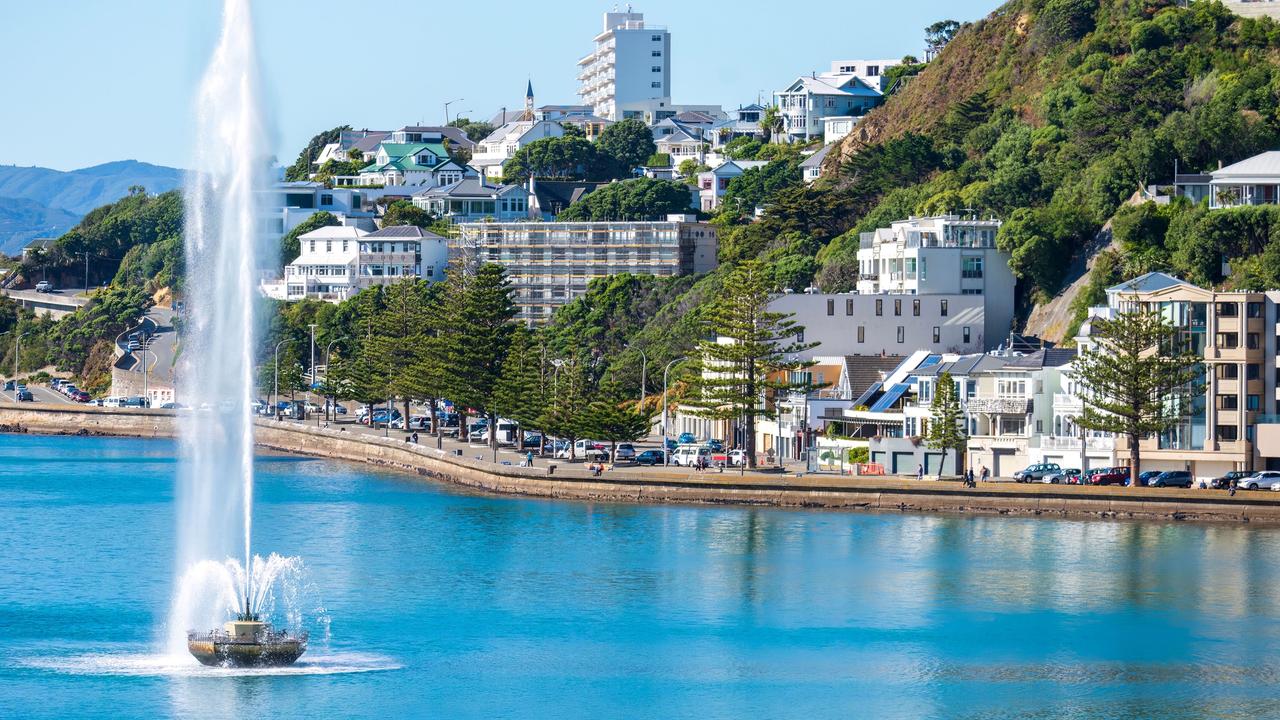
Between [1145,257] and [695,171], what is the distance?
8219cm

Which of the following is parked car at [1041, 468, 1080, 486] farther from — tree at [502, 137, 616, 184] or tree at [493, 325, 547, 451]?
tree at [502, 137, 616, 184]

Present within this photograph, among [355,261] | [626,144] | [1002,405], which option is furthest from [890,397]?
[626,144]

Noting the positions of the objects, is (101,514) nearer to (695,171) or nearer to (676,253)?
(676,253)

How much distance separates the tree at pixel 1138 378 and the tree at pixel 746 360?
14.4 m

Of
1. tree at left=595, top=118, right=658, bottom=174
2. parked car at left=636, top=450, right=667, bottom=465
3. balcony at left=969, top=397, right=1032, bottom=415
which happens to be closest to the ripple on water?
balcony at left=969, top=397, right=1032, bottom=415

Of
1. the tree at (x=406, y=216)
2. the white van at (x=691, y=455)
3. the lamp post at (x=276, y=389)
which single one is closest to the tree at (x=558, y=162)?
the tree at (x=406, y=216)

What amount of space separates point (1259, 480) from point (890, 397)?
18073 millimetres

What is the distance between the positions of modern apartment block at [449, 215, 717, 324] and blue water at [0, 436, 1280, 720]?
206ft

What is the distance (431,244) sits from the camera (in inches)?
5965

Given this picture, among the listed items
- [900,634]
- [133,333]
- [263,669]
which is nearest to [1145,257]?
[900,634]

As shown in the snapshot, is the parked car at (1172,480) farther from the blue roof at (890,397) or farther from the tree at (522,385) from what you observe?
the tree at (522,385)

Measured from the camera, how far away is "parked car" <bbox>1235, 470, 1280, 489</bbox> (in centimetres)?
7500

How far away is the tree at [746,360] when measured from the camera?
87.9 meters

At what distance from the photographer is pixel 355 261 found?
153 m
